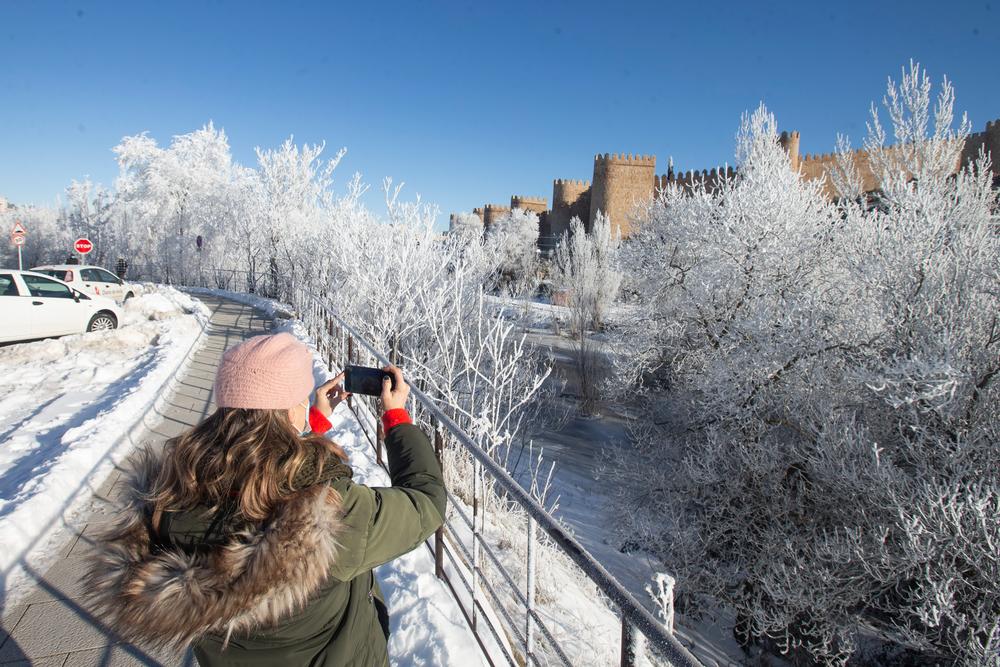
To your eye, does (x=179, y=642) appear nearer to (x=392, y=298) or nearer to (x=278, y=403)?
(x=278, y=403)

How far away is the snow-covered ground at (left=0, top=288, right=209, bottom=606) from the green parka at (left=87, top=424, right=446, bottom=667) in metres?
2.42

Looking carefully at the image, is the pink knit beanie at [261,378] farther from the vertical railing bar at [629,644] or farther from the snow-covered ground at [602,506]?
the snow-covered ground at [602,506]

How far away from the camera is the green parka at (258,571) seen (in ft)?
3.63

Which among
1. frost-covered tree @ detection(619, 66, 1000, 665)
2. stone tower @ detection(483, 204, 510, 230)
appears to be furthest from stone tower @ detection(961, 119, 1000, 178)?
stone tower @ detection(483, 204, 510, 230)

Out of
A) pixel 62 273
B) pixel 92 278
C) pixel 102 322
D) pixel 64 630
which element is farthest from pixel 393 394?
pixel 92 278

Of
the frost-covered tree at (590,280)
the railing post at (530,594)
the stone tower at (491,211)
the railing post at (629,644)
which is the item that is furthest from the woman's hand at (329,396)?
the stone tower at (491,211)

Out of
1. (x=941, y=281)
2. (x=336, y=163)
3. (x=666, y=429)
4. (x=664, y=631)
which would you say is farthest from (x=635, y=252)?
(x=664, y=631)

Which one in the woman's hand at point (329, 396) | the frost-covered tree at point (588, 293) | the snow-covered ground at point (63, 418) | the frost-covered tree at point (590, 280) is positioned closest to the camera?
the woman's hand at point (329, 396)

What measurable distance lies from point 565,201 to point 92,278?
1690 inches

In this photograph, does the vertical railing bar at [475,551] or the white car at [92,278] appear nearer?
the vertical railing bar at [475,551]

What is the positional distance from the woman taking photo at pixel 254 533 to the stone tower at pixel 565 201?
51481 mm

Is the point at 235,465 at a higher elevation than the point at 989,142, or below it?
below

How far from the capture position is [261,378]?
129cm

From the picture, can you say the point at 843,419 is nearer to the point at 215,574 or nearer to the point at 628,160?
the point at 215,574
